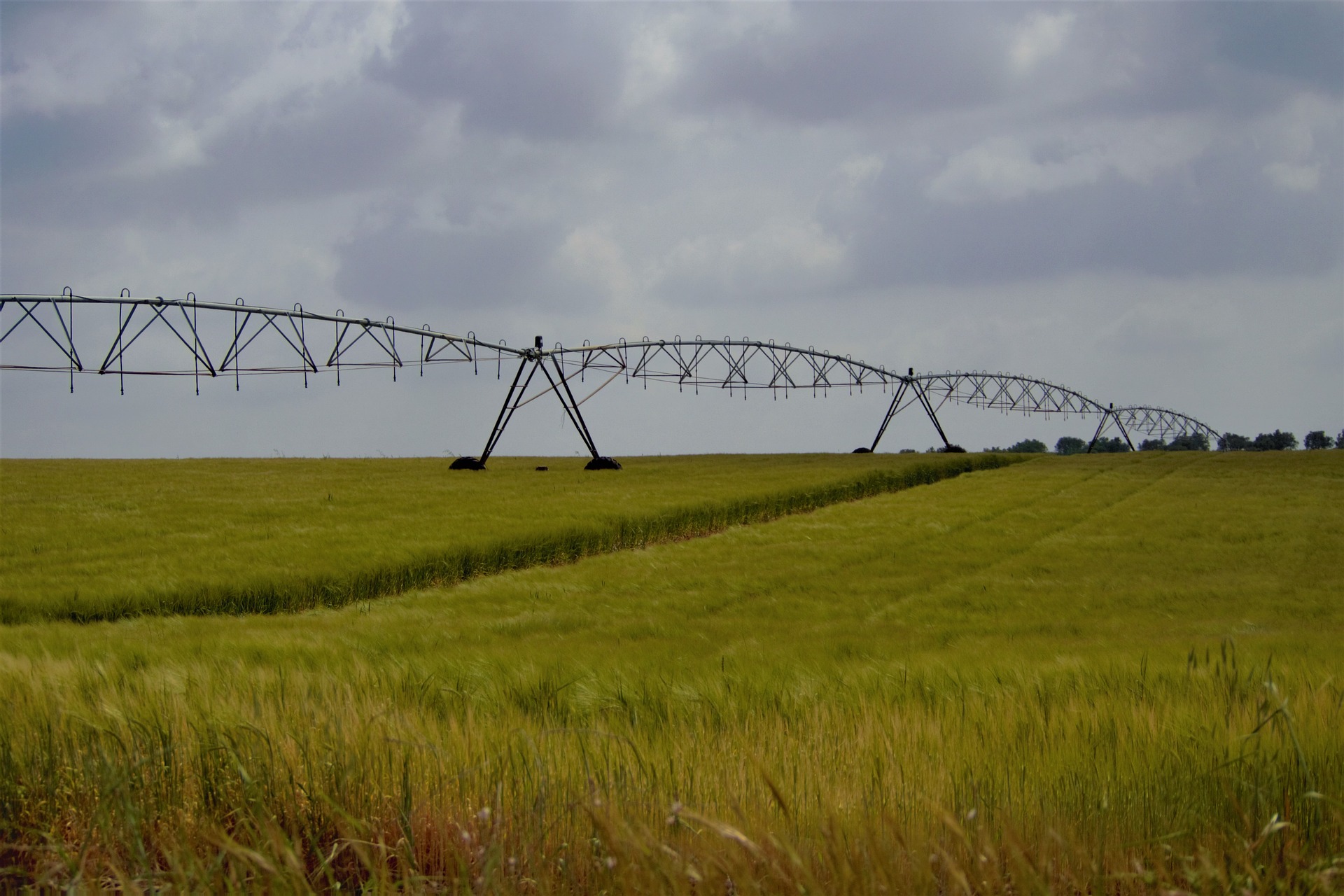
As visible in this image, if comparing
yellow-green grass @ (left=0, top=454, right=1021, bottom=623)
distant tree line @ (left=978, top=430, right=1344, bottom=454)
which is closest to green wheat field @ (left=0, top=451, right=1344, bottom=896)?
yellow-green grass @ (left=0, top=454, right=1021, bottom=623)

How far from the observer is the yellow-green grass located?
1909cm

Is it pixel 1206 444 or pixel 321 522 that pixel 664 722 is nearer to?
pixel 321 522

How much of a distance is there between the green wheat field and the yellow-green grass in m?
0.14

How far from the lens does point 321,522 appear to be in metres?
27.8

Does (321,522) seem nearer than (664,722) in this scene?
No

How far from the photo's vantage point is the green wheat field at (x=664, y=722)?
3777mm

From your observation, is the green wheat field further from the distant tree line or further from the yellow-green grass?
the distant tree line

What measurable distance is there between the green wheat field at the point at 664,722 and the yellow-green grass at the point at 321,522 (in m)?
0.14

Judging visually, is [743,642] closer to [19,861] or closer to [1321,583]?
[19,861]

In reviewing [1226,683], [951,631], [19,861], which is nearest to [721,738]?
[19,861]

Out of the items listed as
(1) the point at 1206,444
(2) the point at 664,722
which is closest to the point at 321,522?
(2) the point at 664,722

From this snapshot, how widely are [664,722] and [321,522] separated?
2296 centimetres

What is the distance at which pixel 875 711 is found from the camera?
654 centimetres

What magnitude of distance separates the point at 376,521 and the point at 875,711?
23211 millimetres
